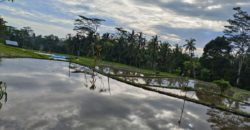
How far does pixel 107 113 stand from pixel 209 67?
179ft

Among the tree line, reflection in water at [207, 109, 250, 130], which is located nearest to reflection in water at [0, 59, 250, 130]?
reflection in water at [207, 109, 250, 130]

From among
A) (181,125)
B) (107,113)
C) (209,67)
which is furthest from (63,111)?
(209,67)

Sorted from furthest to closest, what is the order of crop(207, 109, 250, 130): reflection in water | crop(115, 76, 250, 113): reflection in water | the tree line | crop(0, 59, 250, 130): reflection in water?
the tree line → crop(115, 76, 250, 113): reflection in water → crop(207, 109, 250, 130): reflection in water → crop(0, 59, 250, 130): reflection in water

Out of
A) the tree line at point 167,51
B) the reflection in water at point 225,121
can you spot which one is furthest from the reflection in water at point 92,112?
the tree line at point 167,51

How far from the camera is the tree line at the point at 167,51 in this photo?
62.3m

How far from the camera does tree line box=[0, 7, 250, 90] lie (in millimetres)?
62281

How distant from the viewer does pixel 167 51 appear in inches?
3159

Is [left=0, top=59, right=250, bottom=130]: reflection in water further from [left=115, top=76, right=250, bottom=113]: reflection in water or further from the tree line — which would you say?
the tree line

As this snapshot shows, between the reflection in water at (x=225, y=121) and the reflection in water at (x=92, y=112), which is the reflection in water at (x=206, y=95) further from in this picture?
the reflection in water at (x=92, y=112)

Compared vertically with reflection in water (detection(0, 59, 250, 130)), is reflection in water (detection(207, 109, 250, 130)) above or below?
below

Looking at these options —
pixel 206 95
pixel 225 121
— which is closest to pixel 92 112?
pixel 225 121

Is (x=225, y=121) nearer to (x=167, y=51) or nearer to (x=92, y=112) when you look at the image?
(x=92, y=112)

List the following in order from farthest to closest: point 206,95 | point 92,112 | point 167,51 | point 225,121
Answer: point 167,51
point 206,95
point 225,121
point 92,112

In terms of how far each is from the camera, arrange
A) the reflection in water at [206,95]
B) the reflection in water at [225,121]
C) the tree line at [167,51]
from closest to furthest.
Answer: the reflection in water at [225,121]
the reflection in water at [206,95]
the tree line at [167,51]
